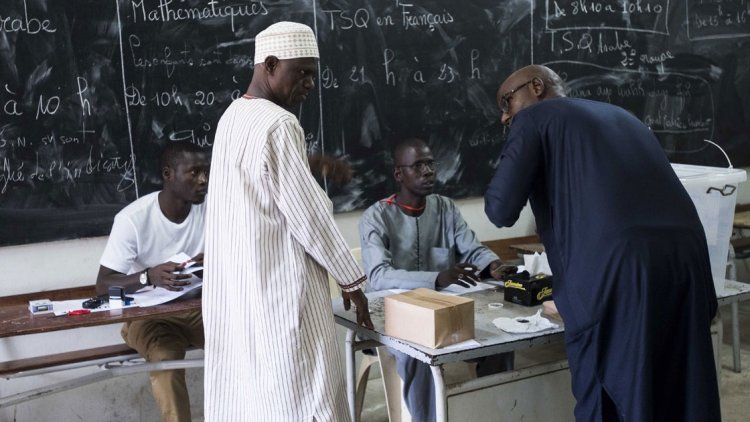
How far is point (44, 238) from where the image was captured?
393cm

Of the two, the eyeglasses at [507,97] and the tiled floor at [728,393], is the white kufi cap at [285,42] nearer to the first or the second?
the eyeglasses at [507,97]

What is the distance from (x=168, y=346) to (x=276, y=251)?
1369 millimetres

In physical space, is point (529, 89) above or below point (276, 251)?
above

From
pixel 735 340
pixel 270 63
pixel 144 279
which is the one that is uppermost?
pixel 270 63

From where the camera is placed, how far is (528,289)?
3.06 metres

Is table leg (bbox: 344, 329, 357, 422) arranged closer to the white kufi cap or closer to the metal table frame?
the metal table frame

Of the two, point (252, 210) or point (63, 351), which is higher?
point (252, 210)

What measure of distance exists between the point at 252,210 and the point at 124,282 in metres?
1.27

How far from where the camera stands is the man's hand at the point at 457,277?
3.34 meters

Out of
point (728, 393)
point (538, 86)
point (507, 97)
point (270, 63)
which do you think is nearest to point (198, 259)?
point (270, 63)

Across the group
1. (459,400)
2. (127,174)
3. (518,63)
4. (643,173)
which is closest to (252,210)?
(459,400)

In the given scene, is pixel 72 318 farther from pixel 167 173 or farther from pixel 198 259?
pixel 167 173

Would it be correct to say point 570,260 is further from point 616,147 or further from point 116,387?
point 116,387

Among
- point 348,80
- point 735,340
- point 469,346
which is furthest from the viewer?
point 735,340
